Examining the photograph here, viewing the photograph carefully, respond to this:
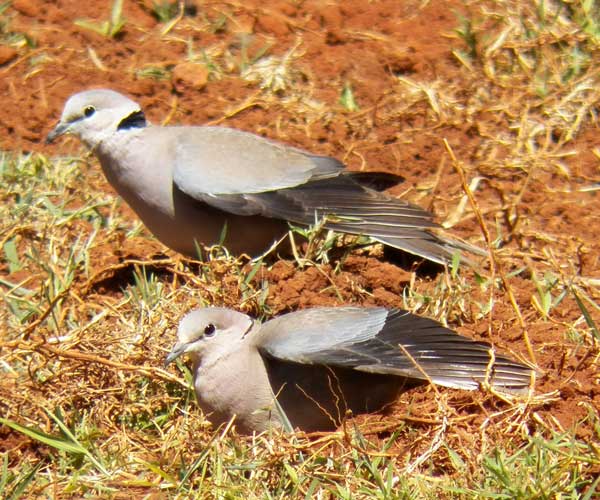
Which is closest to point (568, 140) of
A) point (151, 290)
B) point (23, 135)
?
point (151, 290)

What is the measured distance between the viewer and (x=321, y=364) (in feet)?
15.7

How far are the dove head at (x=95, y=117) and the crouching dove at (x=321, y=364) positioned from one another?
1.74m

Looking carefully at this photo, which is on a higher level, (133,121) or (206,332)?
(133,121)

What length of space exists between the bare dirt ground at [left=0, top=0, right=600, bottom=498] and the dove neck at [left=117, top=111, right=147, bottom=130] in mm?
617

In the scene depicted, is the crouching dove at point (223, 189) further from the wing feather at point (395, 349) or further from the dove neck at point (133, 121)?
the wing feather at point (395, 349)

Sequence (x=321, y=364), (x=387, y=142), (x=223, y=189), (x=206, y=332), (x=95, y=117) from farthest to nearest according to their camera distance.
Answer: (x=387, y=142) < (x=95, y=117) < (x=223, y=189) < (x=206, y=332) < (x=321, y=364)

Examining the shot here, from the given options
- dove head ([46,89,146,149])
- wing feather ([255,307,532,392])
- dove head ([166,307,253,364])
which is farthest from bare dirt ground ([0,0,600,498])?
dove head ([46,89,146,149])

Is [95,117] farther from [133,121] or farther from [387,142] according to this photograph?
[387,142]

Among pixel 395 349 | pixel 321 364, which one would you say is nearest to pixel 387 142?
pixel 395 349

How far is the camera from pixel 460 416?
4.68 m

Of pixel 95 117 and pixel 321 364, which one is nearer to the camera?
pixel 321 364

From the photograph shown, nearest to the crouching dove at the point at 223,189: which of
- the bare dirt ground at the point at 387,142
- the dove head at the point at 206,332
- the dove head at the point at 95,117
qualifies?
the dove head at the point at 95,117

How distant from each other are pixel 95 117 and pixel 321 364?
90.6 inches

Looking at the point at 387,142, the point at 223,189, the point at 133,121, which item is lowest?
the point at 387,142
